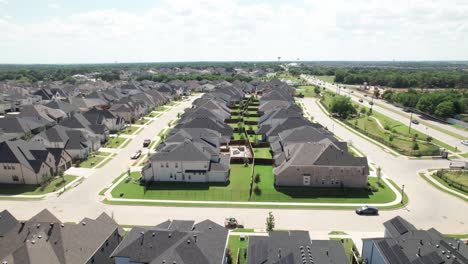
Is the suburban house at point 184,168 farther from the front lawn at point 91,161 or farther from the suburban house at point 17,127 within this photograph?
the suburban house at point 17,127

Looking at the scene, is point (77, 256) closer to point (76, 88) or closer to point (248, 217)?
point (248, 217)

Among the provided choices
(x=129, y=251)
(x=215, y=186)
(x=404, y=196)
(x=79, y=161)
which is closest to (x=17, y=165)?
(x=79, y=161)

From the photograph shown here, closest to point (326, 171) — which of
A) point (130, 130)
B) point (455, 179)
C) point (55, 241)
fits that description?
point (455, 179)

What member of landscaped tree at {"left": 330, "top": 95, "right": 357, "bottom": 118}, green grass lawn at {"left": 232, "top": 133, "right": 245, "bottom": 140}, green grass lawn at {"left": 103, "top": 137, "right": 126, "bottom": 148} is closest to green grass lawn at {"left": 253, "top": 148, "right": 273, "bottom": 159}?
green grass lawn at {"left": 232, "top": 133, "right": 245, "bottom": 140}

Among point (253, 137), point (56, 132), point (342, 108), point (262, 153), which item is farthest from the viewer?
point (342, 108)

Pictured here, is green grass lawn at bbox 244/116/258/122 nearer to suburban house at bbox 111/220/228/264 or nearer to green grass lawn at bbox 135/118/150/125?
green grass lawn at bbox 135/118/150/125

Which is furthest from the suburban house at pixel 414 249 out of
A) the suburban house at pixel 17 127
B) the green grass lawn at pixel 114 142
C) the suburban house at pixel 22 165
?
the suburban house at pixel 17 127

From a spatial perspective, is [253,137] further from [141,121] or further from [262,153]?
[141,121]
